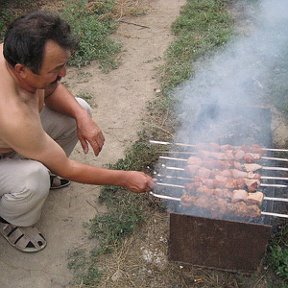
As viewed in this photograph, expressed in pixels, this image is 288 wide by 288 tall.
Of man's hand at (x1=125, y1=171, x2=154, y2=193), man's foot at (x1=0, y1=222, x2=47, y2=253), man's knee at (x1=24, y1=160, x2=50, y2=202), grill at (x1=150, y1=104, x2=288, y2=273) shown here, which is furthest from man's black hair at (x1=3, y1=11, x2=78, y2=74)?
man's foot at (x1=0, y1=222, x2=47, y2=253)

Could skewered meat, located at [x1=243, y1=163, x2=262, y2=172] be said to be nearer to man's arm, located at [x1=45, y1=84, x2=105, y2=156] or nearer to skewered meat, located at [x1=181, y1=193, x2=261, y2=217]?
skewered meat, located at [x1=181, y1=193, x2=261, y2=217]

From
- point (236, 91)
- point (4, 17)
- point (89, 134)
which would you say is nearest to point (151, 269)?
point (89, 134)

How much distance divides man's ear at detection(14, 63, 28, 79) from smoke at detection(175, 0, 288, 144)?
2.35 meters

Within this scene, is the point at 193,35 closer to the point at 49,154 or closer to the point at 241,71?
the point at 241,71

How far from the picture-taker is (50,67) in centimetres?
290

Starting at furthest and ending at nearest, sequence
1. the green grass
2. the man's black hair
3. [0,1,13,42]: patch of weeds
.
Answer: [0,1,13,42]: patch of weeds → the green grass → the man's black hair

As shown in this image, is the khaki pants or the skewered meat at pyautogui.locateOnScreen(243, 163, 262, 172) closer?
the khaki pants

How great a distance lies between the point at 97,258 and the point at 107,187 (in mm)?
853

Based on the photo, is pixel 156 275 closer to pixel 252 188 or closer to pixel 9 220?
pixel 252 188

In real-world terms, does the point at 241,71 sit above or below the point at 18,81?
below

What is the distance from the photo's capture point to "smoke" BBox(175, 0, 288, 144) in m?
5.50

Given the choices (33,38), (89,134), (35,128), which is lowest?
(89,134)

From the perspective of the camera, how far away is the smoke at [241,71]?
5496 mm

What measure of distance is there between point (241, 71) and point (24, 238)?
12.5 feet
